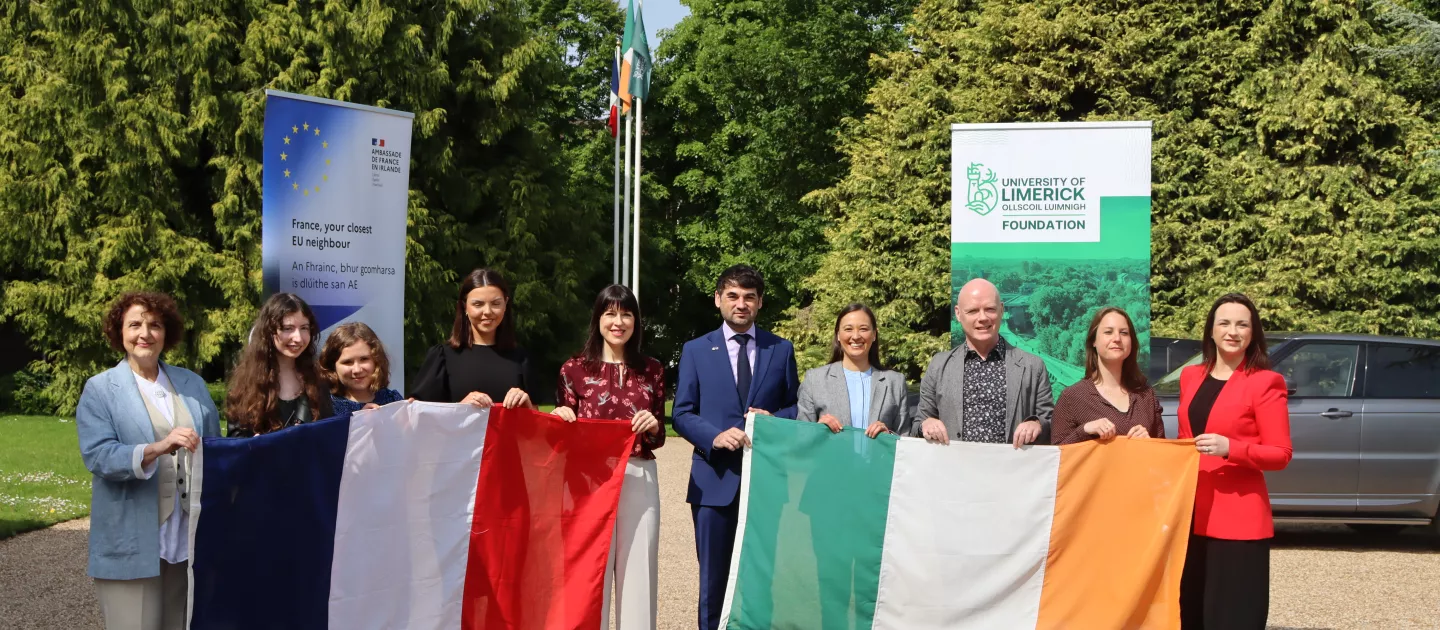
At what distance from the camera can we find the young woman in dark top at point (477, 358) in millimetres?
5535

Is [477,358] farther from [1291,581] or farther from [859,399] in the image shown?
[1291,581]

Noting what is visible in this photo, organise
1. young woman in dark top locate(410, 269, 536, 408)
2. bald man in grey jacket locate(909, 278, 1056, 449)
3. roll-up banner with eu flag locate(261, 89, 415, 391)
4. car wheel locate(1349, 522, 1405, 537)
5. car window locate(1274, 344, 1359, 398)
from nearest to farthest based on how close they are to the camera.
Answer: bald man in grey jacket locate(909, 278, 1056, 449)
young woman in dark top locate(410, 269, 536, 408)
roll-up banner with eu flag locate(261, 89, 415, 391)
car window locate(1274, 344, 1359, 398)
car wheel locate(1349, 522, 1405, 537)

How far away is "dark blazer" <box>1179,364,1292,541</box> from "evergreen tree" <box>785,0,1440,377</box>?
13182mm

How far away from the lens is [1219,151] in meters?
18.4

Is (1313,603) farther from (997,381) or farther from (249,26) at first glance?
(249,26)

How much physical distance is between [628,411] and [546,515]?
0.59 metres

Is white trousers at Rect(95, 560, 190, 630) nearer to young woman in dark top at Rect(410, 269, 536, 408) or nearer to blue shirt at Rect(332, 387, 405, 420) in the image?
blue shirt at Rect(332, 387, 405, 420)

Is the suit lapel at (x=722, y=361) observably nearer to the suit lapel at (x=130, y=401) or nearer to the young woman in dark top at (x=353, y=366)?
the young woman in dark top at (x=353, y=366)

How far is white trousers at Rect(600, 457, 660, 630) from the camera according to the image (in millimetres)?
5477

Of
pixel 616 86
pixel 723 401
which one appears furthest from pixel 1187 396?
pixel 616 86

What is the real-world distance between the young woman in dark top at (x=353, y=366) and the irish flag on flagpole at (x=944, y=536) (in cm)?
167

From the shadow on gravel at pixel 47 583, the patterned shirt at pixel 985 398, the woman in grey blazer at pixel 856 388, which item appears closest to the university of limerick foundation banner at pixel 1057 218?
the woman in grey blazer at pixel 856 388

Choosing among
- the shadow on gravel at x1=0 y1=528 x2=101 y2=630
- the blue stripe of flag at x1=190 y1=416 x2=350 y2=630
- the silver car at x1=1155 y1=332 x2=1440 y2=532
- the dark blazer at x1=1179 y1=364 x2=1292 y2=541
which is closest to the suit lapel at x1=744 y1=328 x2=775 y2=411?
the blue stripe of flag at x1=190 y1=416 x2=350 y2=630

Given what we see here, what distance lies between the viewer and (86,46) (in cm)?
2428
